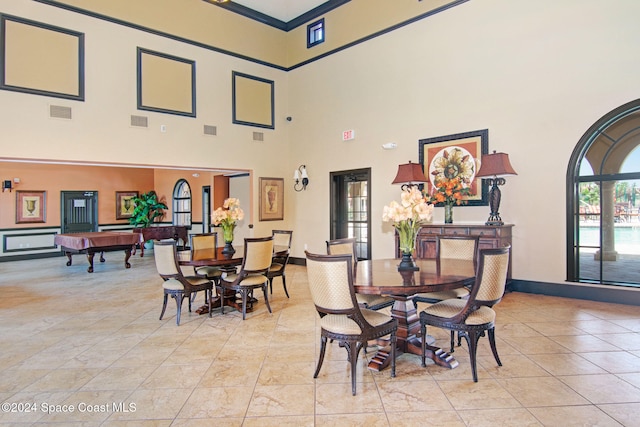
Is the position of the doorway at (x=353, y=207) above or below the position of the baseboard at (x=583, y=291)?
above

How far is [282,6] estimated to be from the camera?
8133mm

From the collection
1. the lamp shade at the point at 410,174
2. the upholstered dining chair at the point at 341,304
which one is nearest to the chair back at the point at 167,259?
the upholstered dining chair at the point at 341,304

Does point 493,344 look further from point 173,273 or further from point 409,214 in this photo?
point 173,273

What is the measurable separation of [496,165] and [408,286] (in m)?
3.30

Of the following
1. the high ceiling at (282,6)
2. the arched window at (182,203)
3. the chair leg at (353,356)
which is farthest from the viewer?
the arched window at (182,203)

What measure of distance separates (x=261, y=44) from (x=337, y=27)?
181 cm

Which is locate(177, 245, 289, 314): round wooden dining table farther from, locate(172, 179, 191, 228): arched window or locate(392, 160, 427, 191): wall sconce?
locate(172, 179, 191, 228): arched window

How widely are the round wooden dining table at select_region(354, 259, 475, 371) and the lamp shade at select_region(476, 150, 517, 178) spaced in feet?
6.70

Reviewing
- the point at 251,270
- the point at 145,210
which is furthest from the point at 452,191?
the point at 145,210

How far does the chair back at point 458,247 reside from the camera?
4.04 metres

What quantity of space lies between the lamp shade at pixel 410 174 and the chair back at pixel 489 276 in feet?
10.6

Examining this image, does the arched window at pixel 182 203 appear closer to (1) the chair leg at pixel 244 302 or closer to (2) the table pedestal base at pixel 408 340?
(1) the chair leg at pixel 244 302

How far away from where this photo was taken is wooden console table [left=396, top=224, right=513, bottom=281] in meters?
5.21

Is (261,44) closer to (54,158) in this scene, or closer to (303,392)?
(54,158)
